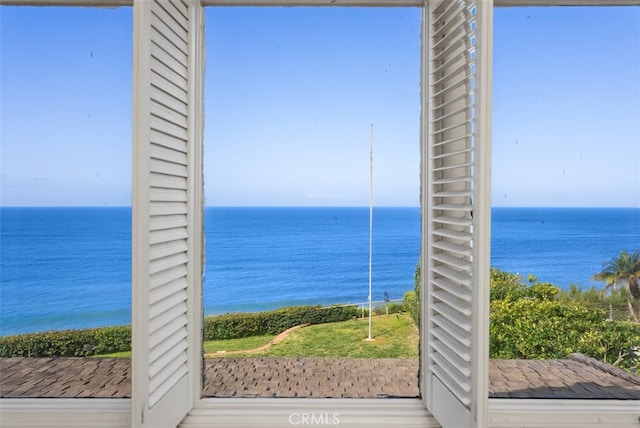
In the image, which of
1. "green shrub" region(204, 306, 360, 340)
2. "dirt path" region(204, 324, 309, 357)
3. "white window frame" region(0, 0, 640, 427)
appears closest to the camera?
"white window frame" region(0, 0, 640, 427)

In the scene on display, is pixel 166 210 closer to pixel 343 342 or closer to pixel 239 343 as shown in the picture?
pixel 239 343

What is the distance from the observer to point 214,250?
2.33m

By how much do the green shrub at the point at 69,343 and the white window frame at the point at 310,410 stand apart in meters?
0.34

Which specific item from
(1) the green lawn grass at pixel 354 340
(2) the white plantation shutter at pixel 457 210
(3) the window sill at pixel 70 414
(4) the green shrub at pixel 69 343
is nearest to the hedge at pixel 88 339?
(4) the green shrub at pixel 69 343

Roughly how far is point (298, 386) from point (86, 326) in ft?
3.57

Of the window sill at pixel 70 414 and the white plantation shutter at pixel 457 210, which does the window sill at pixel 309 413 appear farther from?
the window sill at pixel 70 414

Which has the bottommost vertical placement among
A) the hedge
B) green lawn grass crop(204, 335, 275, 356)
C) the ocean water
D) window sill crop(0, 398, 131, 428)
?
window sill crop(0, 398, 131, 428)

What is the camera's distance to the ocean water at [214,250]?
2061mm

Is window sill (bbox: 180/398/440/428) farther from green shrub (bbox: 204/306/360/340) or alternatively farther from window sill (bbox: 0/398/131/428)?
green shrub (bbox: 204/306/360/340)

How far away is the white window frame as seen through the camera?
1.62m

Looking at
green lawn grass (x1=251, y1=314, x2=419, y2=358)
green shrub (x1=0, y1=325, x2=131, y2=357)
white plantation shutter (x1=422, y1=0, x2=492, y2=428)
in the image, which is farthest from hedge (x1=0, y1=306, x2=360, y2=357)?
white plantation shutter (x1=422, y1=0, x2=492, y2=428)

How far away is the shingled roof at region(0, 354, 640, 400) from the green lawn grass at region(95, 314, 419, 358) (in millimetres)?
95

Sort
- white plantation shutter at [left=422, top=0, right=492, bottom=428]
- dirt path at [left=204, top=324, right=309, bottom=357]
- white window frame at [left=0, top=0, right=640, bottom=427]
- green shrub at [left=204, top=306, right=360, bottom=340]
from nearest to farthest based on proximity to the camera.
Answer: white plantation shutter at [left=422, top=0, right=492, bottom=428], white window frame at [left=0, top=0, right=640, bottom=427], dirt path at [left=204, top=324, right=309, bottom=357], green shrub at [left=204, top=306, right=360, bottom=340]

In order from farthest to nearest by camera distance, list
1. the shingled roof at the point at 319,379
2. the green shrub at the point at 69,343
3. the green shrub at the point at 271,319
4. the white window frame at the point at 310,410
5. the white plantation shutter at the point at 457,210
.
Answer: the green shrub at the point at 271,319, the green shrub at the point at 69,343, the shingled roof at the point at 319,379, the white window frame at the point at 310,410, the white plantation shutter at the point at 457,210
